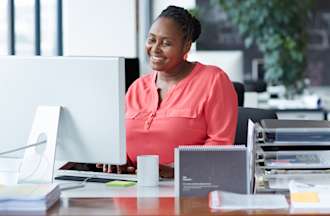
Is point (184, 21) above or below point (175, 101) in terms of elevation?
above

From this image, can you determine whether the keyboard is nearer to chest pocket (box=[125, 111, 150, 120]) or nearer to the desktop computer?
the desktop computer

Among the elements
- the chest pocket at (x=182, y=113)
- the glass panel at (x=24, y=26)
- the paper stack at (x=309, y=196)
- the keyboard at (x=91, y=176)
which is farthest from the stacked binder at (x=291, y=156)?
the glass panel at (x=24, y=26)

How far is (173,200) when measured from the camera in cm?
223

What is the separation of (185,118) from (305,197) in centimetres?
93

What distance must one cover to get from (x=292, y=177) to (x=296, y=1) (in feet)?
15.6

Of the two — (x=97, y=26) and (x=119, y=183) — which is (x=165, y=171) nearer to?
(x=119, y=183)

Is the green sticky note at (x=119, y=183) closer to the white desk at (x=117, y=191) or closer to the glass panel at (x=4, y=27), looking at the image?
the white desk at (x=117, y=191)

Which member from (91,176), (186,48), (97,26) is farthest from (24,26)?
(91,176)

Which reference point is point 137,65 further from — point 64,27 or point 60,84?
point 60,84

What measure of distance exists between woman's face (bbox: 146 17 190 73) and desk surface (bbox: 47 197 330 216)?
934 millimetres

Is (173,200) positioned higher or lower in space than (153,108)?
lower

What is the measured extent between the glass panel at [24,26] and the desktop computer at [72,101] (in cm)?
211

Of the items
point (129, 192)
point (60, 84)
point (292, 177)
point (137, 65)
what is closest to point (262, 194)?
point (292, 177)

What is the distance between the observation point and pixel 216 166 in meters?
2.26
